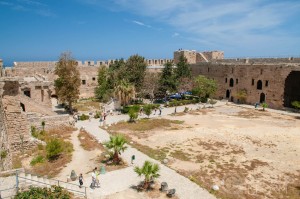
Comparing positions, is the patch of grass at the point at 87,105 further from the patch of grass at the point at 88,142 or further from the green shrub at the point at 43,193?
the green shrub at the point at 43,193

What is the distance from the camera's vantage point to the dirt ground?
15.2 meters

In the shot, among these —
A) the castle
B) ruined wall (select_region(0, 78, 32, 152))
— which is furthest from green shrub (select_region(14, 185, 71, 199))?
Answer: ruined wall (select_region(0, 78, 32, 152))

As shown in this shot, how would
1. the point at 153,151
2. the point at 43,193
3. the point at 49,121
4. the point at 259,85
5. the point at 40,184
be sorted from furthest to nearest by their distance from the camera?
the point at 259,85 → the point at 49,121 → the point at 153,151 → the point at 40,184 → the point at 43,193

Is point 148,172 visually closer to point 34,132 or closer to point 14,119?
point 14,119

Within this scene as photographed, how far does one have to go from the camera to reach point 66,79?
30766 mm

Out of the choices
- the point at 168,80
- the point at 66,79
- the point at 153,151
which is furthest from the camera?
the point at 168,80

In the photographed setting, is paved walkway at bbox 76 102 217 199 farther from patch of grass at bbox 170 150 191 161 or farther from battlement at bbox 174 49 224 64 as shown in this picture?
battlement at bbox 174 49 224 64

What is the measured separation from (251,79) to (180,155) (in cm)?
2761

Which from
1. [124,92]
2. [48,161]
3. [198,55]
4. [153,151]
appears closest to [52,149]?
[48,161]

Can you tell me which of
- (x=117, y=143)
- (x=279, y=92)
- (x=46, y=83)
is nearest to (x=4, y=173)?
(x=117, y=143)

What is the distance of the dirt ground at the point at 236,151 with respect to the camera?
1520 centimetres

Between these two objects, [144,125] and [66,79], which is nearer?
[144,125]

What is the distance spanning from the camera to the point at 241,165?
17953 millimetres

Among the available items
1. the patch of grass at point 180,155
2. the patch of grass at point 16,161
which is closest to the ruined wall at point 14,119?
the patch of grass at point 16,161
